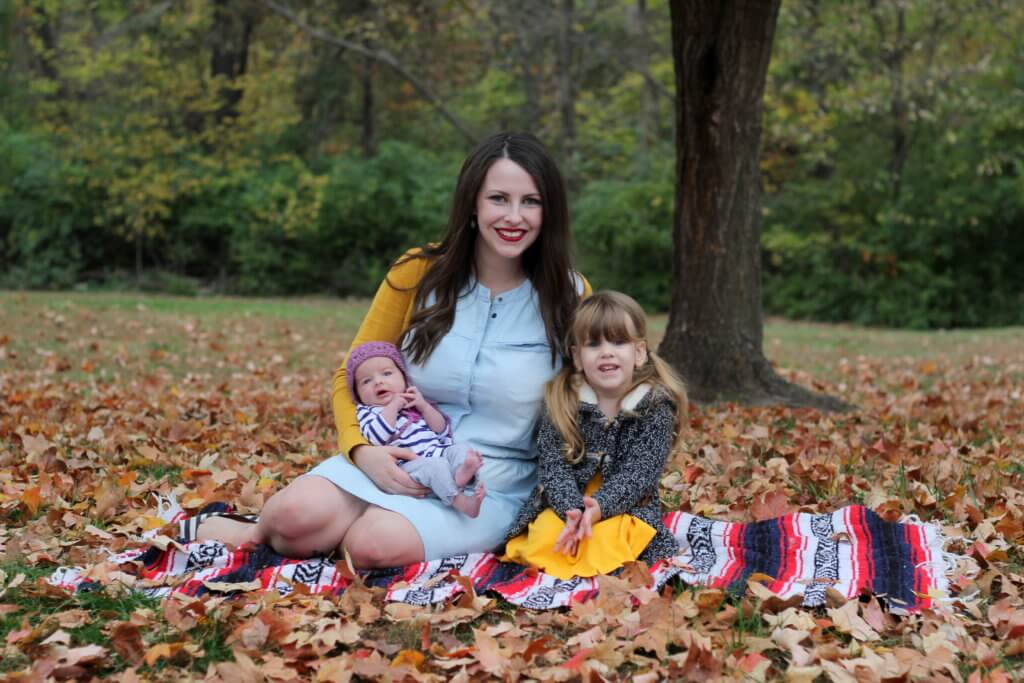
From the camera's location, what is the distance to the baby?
350 cm

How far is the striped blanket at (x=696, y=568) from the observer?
10.7ft

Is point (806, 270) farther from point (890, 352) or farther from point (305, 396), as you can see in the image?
point (305, 396)

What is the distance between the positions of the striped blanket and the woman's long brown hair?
833mm

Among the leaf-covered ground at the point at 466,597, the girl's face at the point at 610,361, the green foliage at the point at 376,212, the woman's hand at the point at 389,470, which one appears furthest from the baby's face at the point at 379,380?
the green foliage at the point at 376,212

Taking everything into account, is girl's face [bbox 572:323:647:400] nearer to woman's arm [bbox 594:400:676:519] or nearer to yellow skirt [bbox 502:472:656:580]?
woman's arm [bbox 594:400:676:519]

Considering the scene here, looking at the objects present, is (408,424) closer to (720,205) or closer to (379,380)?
(379,380)

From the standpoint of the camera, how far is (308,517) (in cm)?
347

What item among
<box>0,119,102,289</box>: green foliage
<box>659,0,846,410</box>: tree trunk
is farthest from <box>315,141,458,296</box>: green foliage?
<box>659,0,846,410</box>: tree trunk

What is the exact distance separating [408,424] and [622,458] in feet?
2.59

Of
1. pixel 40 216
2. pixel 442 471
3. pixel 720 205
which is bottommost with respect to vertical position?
pixel 442 471

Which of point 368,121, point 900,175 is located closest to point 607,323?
point 900,175

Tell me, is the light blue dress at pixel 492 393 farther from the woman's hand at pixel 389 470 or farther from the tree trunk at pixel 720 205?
the tree trunk at pixel 720 205

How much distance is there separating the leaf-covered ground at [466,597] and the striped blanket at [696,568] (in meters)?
0.09

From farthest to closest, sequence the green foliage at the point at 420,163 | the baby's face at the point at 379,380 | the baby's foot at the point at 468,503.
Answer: the green foliage at the point at 420,163, the baby's face at the point at 379,380, the baby's foot at the point at 468,503
